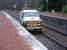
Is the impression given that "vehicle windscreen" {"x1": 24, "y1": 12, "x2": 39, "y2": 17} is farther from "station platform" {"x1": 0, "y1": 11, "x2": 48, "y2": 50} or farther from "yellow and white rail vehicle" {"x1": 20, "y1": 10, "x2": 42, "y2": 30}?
"station platform" {"x1": 0, "y1": 11, "x2": 48, "y2": 50}

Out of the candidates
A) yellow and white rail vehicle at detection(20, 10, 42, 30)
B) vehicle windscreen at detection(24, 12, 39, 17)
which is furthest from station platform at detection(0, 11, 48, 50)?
vehicle windscreen at detection(24, 12, 39, 17)

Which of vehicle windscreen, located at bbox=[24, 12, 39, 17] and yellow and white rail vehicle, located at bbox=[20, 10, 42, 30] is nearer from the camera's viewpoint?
yellow and white rail vehicle, located at bbox=[20, 10, 42, 30]

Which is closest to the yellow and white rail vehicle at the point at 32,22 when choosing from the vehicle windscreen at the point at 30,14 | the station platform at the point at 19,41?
the vehicle windscreen at the point at 30,14

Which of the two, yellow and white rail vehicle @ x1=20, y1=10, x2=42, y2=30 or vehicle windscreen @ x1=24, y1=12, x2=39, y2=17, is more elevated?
vehicle windscreen @ x1=24, y1=12, x2=39, y2=17

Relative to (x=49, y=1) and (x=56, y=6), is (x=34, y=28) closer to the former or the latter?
(x=56, y=6)

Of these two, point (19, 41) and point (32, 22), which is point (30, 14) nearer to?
point (32, 22)

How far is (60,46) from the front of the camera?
18.6 meters

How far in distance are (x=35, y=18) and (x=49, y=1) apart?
164 ft

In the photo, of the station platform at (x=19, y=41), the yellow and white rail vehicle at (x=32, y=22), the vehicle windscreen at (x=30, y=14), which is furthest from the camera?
the vehicle windscreen at (x=30, y=14)

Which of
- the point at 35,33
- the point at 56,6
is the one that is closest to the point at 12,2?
the point at 56,6

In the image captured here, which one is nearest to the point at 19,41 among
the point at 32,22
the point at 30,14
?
the point at 32,22

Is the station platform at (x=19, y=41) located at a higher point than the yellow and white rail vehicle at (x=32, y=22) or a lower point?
higher

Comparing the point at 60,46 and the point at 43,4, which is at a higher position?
the point at 60,46

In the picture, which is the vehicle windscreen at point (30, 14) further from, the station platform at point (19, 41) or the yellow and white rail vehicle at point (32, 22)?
the station platform at point (19, 41)
